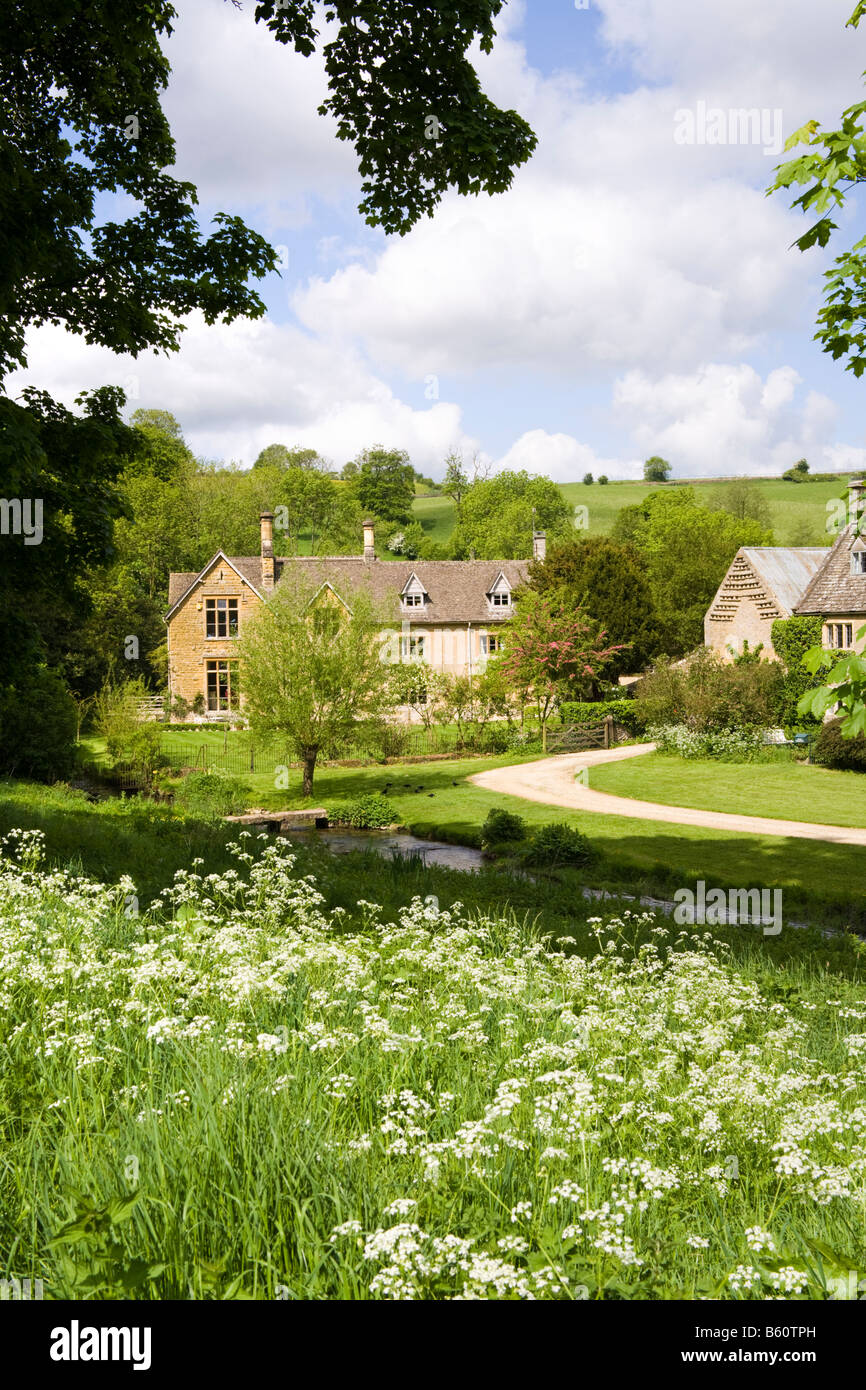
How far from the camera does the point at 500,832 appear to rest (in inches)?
751

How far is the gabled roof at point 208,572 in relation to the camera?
49062mm

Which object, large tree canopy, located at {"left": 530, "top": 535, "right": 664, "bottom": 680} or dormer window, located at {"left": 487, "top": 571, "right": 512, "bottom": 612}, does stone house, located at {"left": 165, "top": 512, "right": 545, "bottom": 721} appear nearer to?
dormer window, located at {"left": 487, "top": 571, "right": 512, "bottom": 612}

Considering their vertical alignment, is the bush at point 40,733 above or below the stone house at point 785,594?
below

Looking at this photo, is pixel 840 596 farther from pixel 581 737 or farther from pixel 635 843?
pixel 635 843

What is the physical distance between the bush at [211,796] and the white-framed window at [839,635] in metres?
Answer: 21.7

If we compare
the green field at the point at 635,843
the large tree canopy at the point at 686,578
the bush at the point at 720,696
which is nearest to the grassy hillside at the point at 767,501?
the large tree canopy at the point at 686,578

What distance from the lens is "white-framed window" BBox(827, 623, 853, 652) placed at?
34219 millimetres

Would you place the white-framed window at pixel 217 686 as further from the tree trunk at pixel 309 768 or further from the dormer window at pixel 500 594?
the tree trunk at pixel 309 768

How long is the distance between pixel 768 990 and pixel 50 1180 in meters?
5.88

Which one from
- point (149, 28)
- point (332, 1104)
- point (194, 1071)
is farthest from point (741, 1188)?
point (149, 28)

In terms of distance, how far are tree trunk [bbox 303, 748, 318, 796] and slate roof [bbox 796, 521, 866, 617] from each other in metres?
19.4

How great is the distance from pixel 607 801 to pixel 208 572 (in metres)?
30.8

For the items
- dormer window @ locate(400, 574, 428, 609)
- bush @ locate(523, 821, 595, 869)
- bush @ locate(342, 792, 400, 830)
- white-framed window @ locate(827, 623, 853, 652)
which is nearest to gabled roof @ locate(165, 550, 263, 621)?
dormer window @ locate(400, 574, 428, 609)
